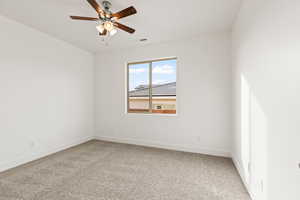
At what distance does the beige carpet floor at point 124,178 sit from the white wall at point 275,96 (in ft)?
2.06

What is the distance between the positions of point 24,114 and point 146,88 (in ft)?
9.18

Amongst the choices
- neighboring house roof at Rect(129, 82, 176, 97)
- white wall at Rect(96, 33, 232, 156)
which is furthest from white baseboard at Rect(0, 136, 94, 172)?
neighboring house roof at Rect(129, 82, 176, 97)

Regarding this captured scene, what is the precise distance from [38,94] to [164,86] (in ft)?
9.75

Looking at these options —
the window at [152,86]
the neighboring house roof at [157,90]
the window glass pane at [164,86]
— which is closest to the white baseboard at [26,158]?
the window at [152,86]

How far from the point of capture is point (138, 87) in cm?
400

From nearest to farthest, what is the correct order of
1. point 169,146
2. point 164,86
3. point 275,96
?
1. point 275,96
2. point 169,146
3. point 164,86

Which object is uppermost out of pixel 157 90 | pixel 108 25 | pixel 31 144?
pixel 108 25

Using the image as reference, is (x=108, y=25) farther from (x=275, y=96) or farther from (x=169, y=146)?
(x=169, y=146)

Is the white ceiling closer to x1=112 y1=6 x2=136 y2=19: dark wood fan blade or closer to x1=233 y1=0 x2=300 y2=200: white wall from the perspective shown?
x1=112 y1=6 x2=136 y2=19: dark wood fan blade

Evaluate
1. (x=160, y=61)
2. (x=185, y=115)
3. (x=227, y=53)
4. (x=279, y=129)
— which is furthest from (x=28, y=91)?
(x=227, y=53)

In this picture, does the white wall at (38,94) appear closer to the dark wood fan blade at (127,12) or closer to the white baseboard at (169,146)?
the white baseboard at (169,146)

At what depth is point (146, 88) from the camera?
391cm

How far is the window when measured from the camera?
3592mm

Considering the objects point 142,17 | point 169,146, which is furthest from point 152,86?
point 142,17
